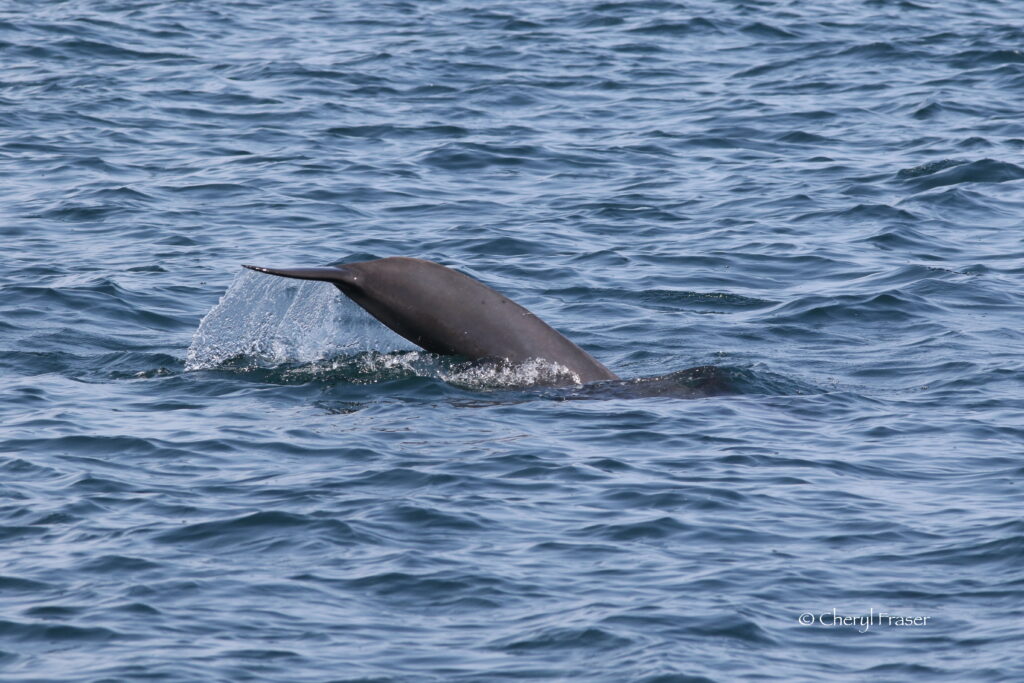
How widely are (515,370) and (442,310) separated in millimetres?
949

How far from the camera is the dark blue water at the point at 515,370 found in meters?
9.31

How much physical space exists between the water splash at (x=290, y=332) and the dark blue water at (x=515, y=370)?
0.04 meters

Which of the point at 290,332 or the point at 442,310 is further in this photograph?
the point at 290,332

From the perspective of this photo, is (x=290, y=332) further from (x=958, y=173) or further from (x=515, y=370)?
(x=958, y=173)

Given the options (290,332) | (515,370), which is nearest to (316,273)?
(515,370)

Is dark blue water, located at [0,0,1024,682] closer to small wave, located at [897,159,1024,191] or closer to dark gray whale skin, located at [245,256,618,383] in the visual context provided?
small wave, located at [897,159,1024,191]

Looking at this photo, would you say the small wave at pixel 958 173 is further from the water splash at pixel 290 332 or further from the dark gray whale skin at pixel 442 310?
the dark gray whale skin at pixel 442 310

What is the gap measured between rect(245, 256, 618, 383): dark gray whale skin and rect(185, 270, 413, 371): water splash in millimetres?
1307

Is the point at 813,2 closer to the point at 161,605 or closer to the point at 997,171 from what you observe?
the point at 997,171

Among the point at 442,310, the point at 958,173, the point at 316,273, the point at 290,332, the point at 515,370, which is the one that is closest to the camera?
the point at 316,273

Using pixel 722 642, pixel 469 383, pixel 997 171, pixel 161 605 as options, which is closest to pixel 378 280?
pixel 469 383

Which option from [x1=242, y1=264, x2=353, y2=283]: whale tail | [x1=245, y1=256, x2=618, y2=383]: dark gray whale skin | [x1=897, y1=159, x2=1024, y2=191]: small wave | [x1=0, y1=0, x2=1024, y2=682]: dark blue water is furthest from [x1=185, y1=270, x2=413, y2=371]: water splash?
[x1=897, y1=159, x2=1024, y2=191]: small wave

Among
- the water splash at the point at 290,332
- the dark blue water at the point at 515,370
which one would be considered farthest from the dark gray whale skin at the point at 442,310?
the water splash at the point at 290,332

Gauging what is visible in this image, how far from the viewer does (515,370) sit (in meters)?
13.6
